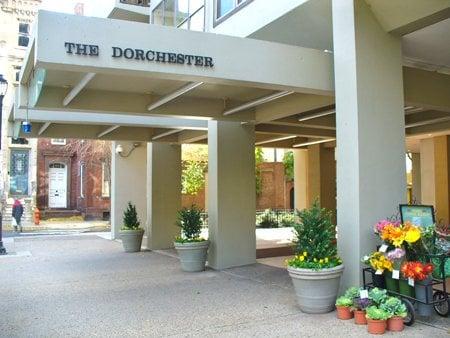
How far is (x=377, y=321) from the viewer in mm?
5738

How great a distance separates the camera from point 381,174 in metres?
7.09

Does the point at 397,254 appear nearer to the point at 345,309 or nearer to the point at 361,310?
the point at 361,310

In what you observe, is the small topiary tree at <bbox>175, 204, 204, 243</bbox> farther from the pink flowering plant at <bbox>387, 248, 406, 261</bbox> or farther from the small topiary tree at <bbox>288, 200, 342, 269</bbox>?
the pink flowering plant at <bbox>387, 248, 406, 261</bbox>

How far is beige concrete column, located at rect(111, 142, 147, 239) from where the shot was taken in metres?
18.0

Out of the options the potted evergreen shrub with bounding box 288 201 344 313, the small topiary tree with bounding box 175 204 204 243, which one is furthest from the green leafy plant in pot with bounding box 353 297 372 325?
the small topiary tree with bounding box 175 204 204 243

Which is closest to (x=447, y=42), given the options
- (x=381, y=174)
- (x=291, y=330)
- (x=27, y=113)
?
(x=381, y=174)

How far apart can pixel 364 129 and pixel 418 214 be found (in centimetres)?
137

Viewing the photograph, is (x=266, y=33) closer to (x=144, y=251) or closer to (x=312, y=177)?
(x=144, y=251)

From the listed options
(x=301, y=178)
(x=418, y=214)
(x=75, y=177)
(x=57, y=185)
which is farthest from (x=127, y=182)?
(x=57, y=185)

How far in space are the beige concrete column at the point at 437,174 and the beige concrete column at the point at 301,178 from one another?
491 centimetres

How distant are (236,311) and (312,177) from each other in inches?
489

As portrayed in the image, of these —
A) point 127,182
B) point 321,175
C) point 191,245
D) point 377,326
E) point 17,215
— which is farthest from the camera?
point 17,215

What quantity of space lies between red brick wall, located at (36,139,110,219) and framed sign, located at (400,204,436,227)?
2517 centimetres

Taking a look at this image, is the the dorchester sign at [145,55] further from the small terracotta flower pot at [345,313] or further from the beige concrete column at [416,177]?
the beige concrete column at [416,177]
